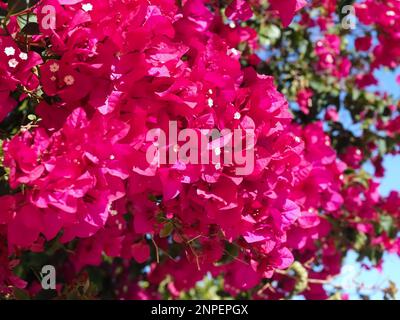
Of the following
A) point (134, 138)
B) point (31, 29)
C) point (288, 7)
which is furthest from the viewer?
point (288, 7)

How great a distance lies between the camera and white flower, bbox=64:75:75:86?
1.23 metres

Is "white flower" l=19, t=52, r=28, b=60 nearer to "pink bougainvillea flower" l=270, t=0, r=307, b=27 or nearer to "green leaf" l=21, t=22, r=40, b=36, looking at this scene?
"green leaf" l=21, t=22, r=40, b=36

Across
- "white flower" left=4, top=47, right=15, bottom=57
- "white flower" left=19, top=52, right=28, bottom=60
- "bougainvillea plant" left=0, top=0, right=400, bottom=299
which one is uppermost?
"white flower" left=4, top=47, right=15, bottom=57

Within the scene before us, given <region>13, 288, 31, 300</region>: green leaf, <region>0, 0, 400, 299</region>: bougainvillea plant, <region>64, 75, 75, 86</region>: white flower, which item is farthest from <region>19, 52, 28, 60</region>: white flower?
<region>13, 288, 31, 300</region>: green leaf

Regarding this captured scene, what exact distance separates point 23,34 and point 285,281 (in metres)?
1.79

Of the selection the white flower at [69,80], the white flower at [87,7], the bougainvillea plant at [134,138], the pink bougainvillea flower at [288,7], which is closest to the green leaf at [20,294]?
the bougainvillea plant at [134,138]

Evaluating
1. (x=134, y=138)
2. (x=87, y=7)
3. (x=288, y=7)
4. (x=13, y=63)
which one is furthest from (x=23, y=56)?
(x=288, y=7)

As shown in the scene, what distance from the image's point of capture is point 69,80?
1.23 meters

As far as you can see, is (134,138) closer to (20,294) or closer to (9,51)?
(9,51)

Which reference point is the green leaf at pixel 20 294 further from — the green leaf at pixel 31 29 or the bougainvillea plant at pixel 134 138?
the green leaf at pixel 31 29

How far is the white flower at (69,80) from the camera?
4.03 ft

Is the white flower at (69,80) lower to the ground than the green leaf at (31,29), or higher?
lower

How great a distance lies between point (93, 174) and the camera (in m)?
1.12

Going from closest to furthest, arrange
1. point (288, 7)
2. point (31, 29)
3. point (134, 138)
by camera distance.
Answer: point (134, 138) → point (31, 29) → point (288, 7)
